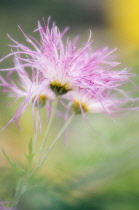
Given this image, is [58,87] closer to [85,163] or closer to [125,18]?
[85,163]

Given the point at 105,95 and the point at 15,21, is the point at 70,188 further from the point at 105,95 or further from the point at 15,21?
the point at 15,21

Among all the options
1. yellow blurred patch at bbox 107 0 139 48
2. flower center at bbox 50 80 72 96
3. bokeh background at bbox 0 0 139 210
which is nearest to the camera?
flower center at bbox 50 80 72 96

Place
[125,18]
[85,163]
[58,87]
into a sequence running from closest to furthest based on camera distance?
[58,87] < [85,163] < [125,18]

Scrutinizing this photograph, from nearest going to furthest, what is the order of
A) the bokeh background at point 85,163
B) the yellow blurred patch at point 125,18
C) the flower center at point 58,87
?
1. the flower center at point 58,87
2. the bokeh background at point 85,163
3. the yellow blurred patch at point 125,18

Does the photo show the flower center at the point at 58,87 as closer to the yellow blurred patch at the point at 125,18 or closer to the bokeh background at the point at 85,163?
the bokeh background at the point at 85,163

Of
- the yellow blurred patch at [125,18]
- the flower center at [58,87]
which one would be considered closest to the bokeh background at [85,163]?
the flower center at [58,87]

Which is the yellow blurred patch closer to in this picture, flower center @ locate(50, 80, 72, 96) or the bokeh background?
the bokeh background

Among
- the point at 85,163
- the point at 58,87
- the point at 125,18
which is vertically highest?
the point at 58,87

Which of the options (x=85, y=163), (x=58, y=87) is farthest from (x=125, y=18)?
(x=58, y=87)

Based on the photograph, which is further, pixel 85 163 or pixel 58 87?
pixel 85 163

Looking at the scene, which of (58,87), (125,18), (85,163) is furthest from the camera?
(125,18)

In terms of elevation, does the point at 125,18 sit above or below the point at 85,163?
above

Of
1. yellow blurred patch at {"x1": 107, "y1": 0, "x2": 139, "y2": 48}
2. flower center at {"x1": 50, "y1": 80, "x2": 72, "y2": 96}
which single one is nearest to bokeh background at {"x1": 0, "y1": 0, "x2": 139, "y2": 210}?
flower center at {"x1": 50, "y1": 80, "x2": 72, "y2": 96}
